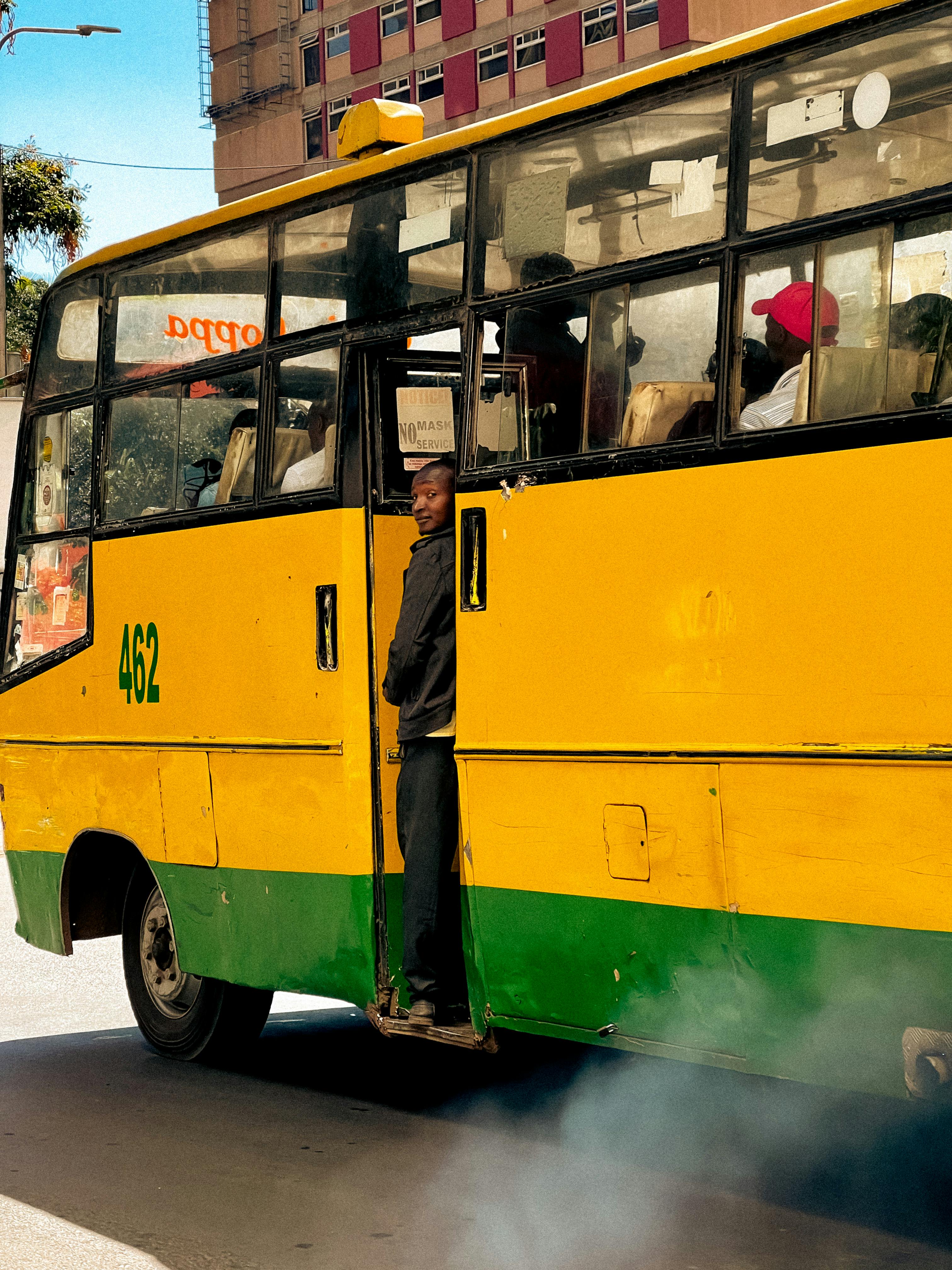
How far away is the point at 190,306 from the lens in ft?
23.4

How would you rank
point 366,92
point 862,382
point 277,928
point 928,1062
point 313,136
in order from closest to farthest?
1. point 928,1062
2. point 862,382
3. point 277,928
4. point 366,92
5. point 313,136

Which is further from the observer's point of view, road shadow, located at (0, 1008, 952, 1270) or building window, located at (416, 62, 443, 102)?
building window, located at (416, 62, 443, 102)

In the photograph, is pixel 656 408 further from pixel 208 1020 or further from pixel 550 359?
pixel 208 1020

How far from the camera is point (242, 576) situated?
6727 millimetres

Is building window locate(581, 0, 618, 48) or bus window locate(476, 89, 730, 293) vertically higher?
building window locate(581, 0, 618, 48)

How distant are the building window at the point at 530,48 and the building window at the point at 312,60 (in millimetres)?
9023

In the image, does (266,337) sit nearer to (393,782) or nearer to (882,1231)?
(393,782)

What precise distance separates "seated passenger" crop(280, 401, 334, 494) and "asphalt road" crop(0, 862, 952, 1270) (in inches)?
95.5

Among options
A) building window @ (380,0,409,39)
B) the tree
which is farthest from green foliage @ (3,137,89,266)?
building window @ (380,0,409,39)

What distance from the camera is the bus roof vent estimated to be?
647cm

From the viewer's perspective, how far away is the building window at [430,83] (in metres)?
45.7

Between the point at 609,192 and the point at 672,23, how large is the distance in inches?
1409

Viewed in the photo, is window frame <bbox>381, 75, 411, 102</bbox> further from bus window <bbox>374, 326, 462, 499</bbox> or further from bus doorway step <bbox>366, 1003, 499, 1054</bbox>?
bus doorway step <bbox>366, 1003, 499, 1054</bbox>

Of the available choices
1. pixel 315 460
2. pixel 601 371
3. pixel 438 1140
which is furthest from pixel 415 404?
pixel 438 1140
